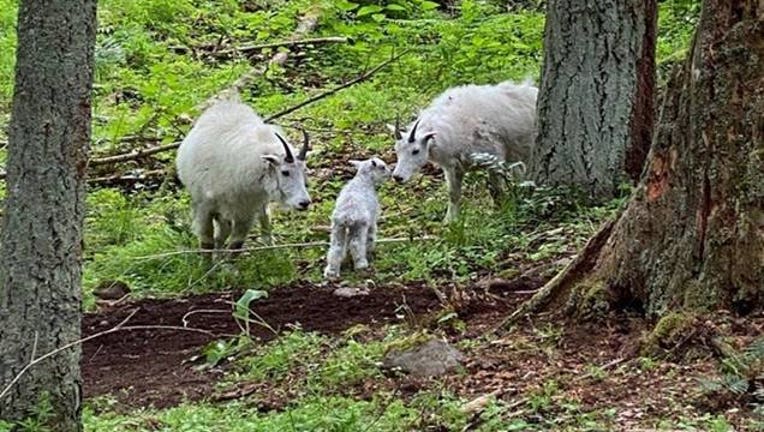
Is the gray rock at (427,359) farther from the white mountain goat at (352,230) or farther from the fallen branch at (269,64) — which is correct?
the fallen branch at (269,64)

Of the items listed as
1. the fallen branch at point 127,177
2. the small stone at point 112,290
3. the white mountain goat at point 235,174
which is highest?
the white mountain goat at point 235,174

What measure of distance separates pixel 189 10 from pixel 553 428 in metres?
16.2

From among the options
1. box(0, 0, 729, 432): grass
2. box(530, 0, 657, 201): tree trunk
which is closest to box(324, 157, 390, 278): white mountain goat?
box(0, 0, 729, 432): grass

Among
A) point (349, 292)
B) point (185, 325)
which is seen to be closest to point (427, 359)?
point (185, 325)

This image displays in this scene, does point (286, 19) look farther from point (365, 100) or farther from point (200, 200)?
point (200, 200)

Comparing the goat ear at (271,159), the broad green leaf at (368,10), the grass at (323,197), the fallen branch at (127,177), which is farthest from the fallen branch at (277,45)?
the goat ear at (271,159)

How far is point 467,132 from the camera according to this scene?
37.4ft

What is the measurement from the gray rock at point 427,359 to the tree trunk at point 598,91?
4109 mm

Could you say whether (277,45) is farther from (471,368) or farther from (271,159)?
(471,368)

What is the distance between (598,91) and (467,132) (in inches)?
81.9

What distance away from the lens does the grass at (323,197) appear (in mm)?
5375

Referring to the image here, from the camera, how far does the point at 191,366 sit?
6.96 m

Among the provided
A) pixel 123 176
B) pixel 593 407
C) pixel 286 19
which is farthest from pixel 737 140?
pixel 286 19

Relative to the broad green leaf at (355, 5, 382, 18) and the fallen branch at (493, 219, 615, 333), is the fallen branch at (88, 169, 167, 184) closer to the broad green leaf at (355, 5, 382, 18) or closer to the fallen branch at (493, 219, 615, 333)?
the broad green leaf at (355, 5, 382, 18)
